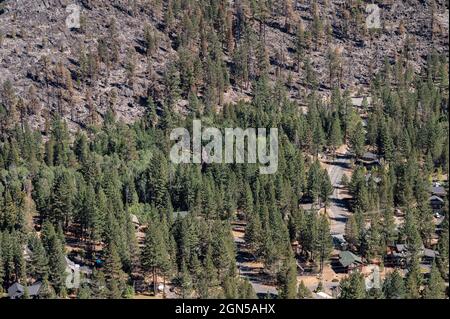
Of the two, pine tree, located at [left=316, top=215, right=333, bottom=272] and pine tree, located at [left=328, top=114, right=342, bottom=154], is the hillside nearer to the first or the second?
pine tree, located at [left=328, top=114, right=342, bottom=154]

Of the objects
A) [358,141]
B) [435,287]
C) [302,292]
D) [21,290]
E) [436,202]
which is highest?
[358,141]

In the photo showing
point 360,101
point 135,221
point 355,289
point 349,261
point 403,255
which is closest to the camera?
point 355,289

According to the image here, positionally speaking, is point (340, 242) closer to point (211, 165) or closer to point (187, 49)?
point (211, 165)

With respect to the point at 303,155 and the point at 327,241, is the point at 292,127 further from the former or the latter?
the point at 327,241

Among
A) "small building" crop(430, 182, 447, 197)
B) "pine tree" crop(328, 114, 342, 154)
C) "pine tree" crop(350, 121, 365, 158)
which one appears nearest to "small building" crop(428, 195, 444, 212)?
"small building" crop(430, 182, 447, 197)

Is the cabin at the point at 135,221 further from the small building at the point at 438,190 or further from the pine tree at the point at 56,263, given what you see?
the small building at the point at 438,190

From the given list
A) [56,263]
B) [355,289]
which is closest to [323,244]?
[355,289]

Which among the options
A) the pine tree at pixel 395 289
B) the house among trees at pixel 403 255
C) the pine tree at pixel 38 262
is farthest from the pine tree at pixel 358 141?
the pine tree at pixel 38 262

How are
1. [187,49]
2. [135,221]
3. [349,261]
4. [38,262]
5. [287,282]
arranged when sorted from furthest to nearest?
[187,49] → [135,221] → [349,261] → [38,262] → [287,282]
